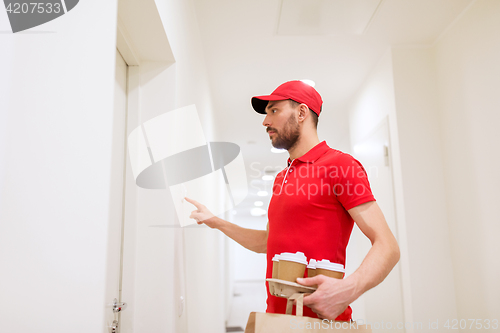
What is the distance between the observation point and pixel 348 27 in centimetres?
219

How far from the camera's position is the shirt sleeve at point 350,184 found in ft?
3.11

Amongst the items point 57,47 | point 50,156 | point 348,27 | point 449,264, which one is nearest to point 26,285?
point 50,156

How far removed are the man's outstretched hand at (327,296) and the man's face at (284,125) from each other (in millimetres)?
547

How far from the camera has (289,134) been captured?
48.0 inches

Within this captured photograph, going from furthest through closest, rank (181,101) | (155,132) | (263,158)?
(263,158), (181,101), (155,132)

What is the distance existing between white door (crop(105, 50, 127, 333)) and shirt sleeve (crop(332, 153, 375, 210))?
2.25 feet

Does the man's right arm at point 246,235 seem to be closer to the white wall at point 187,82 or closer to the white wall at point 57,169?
the white wall at point 187,82

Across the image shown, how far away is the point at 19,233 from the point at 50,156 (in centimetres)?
13

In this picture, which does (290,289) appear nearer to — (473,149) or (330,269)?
(330,269)

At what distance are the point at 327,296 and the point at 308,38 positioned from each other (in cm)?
196

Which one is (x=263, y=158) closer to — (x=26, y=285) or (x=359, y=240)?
(x=359, y=240)

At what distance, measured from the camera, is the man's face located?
121 centimetres

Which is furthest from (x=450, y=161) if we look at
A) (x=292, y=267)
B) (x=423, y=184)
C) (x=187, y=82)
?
(x=292, y=267)

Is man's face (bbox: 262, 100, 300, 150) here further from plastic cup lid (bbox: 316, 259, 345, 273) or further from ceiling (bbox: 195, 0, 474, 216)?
ceiling (bbox: 195, 0, 474, 216)
